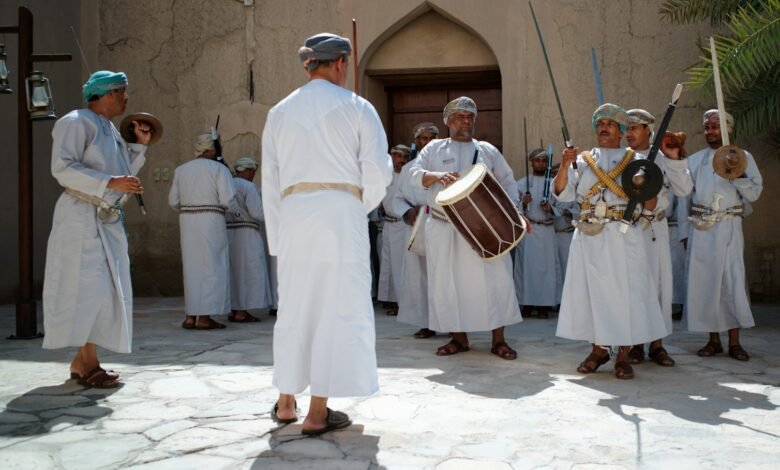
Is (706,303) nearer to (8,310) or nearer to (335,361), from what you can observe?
(335,361)

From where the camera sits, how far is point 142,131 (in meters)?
5.29

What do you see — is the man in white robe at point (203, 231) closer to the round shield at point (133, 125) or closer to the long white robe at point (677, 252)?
the round shield at point (133, 125)

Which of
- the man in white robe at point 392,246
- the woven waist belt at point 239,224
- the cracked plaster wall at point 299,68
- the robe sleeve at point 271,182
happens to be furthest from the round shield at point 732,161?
the woven waist belt at point 239,224

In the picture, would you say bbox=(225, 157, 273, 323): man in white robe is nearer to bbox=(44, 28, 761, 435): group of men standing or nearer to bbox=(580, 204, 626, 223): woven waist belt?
bbox=(44, 28, 761, 435): group of men standing

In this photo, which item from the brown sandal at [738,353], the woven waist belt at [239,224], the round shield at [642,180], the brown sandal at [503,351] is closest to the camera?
the round shield at [642,180]

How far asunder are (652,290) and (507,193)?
1.34 meters

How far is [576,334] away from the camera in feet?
17.3

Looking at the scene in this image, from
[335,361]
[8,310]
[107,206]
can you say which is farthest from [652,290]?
[8,310]

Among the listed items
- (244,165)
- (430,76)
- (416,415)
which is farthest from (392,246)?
(416,415)

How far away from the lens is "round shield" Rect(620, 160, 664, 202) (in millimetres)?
4984

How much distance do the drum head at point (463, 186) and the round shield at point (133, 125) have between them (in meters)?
1.97

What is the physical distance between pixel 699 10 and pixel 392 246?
4.25m

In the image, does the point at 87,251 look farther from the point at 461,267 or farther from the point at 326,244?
the point at 461,267

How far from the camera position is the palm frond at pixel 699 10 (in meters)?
7.99
